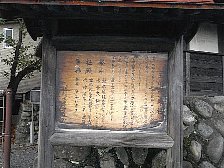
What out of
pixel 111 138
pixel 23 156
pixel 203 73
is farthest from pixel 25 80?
pixel 111 138

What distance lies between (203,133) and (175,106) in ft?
5.48

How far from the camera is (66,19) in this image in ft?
12.0

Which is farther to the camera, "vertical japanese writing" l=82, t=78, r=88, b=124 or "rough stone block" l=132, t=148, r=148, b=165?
"rough stone block" l=132, t=148, r=148, b=165

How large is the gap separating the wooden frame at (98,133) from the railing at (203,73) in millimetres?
4083

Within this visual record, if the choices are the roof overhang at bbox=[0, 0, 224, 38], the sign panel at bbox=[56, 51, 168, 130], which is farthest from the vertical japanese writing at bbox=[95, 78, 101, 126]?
the roof overhang at bbox=[0, 0, 224, 38]

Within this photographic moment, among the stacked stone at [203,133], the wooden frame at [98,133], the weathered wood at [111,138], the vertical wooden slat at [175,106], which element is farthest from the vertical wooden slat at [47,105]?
the stacked stone at [203,133]

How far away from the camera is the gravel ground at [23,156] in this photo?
31.3 feet

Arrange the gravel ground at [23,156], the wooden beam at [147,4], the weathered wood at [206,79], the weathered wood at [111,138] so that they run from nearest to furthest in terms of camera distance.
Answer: the wooden beam at [147,4], the weathered wood at [111,138], the weathered wood at [206,79], the gravel ground at [23,156]

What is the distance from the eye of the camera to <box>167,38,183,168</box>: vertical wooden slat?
147 inches

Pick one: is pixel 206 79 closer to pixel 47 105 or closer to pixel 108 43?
pixel 108 43

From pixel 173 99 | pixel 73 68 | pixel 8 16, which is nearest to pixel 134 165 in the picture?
pixel 173 99

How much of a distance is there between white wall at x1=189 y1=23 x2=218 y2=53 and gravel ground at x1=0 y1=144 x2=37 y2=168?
5678 mm

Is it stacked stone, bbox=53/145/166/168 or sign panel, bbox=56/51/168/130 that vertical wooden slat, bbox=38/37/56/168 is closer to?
sign panel, bbox=56/51/168/130

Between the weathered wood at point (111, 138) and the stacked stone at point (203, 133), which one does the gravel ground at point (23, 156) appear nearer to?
the stacked stone at point (203, 133)
